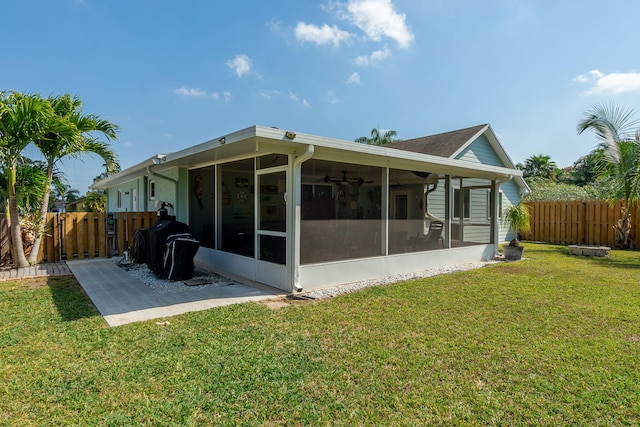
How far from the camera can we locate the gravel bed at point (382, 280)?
5582 millimetres

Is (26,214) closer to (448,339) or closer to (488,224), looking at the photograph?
(448,339)

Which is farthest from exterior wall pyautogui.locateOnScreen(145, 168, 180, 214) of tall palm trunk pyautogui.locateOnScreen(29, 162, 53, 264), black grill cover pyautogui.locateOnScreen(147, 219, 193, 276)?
tall palm trunk pyautogui.locateOnScreen(29, 162, 53, 264)

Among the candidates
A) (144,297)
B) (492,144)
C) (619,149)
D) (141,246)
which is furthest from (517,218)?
(141,246)

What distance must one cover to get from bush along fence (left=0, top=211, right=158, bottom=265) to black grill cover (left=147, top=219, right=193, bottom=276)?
2984 millimetres

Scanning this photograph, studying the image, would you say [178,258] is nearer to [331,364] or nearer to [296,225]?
[296,225]

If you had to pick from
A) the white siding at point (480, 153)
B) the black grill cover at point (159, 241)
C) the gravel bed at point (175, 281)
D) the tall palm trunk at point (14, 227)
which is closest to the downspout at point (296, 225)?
the gravel bed at point (175, 281)

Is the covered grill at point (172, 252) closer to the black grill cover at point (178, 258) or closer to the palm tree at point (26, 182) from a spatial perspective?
the black grill cover at point (178, 258)

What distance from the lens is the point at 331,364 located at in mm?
3021

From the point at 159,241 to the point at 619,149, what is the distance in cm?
1429

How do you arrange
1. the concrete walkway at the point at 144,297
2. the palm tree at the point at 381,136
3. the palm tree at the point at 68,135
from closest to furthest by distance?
1. the concrete walkway at the point at 144,297
2. the palm tree at the point at 68,135
3. the palm tree at the point at 381,136

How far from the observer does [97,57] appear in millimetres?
10922

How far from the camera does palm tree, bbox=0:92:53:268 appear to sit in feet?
20.6

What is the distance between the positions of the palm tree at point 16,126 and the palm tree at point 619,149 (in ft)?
51.3

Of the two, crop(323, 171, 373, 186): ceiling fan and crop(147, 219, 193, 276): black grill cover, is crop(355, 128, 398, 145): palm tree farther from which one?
crop(147, 219, 193, 276): black grill cover
